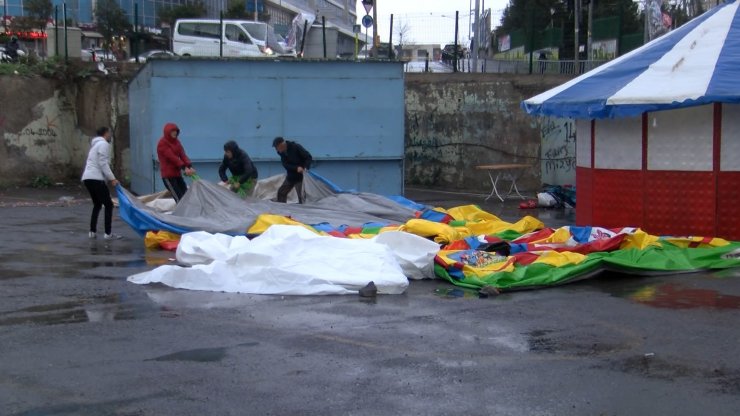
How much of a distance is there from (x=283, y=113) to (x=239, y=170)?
3580 mm

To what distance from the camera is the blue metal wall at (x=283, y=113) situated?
17.0 meters

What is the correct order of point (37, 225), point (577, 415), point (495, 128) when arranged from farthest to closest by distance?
1. point (495, 128)
2. point (37, 225)
3. point (577, 415)

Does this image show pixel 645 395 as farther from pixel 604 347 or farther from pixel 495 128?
pixel 495 128

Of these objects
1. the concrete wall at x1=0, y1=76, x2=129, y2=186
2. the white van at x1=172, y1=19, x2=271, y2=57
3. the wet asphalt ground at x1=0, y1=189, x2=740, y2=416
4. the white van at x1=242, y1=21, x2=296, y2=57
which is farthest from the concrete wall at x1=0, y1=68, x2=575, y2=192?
the wet asphalt ground at x1=0, y1=189, x2=740, y2=416

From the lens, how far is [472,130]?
21.7 meters

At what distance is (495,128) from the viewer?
21.5 metres

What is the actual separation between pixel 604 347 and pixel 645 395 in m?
1.21

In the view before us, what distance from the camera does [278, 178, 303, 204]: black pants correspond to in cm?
1463

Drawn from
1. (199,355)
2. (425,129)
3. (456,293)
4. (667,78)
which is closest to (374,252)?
(456,293)

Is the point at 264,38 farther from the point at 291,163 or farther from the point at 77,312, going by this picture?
the point at 77,312

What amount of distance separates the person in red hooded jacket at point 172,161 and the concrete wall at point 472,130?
31.9 feet

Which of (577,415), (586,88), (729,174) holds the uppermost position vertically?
(586,88)

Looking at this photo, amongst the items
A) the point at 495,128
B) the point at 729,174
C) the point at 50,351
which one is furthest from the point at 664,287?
the point at 495,128

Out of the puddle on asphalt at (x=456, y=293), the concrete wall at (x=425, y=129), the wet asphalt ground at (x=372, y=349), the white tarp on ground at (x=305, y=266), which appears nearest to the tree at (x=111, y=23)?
the concrete wall at (x=425, y=129)
